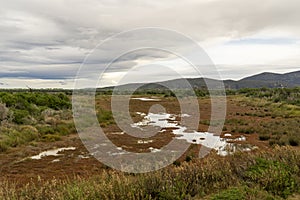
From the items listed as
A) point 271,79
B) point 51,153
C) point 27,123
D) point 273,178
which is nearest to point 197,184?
point 273,178

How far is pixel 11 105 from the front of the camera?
2641 cm

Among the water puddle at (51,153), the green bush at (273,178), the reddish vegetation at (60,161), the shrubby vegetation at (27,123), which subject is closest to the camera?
the green bush at (273,178)

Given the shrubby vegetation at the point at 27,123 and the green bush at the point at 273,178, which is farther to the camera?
the shrubby vegetation at the point at 27,123

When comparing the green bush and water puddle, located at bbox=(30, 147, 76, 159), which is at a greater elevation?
the green bush

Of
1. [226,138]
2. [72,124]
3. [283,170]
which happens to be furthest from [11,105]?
[283,170]

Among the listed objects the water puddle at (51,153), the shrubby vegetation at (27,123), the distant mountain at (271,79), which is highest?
the distant mountain at (271,79)

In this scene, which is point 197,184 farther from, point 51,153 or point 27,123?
point 27,123

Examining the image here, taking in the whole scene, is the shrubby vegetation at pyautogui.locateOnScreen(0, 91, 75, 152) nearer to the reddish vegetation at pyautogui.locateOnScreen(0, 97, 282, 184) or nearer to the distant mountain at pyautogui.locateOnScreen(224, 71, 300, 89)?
the reddish vegetation at pyautogui.locateOnScreen(0, 97, 282, 184)

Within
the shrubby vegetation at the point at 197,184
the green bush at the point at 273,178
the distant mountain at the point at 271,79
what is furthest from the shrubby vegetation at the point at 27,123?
the distant mountain at the point at 271,79

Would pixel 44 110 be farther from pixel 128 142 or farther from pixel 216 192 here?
pixel 216 192

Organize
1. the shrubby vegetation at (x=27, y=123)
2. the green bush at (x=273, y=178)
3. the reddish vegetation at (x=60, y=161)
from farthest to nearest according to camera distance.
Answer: the shrubby vegetation at (x=27, y=123)
the reddish vegetation at (x=60, y=161)
the green bush at (x=273, y=178)

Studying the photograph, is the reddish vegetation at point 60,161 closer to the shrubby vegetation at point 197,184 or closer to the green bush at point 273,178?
the shrubby vegetation at point 197,184

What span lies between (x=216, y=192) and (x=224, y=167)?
115 cm

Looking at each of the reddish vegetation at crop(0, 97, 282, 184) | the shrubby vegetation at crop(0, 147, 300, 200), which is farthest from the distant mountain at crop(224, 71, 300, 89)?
the shrubby vegetation at crop(0, 147, 300, 200)
